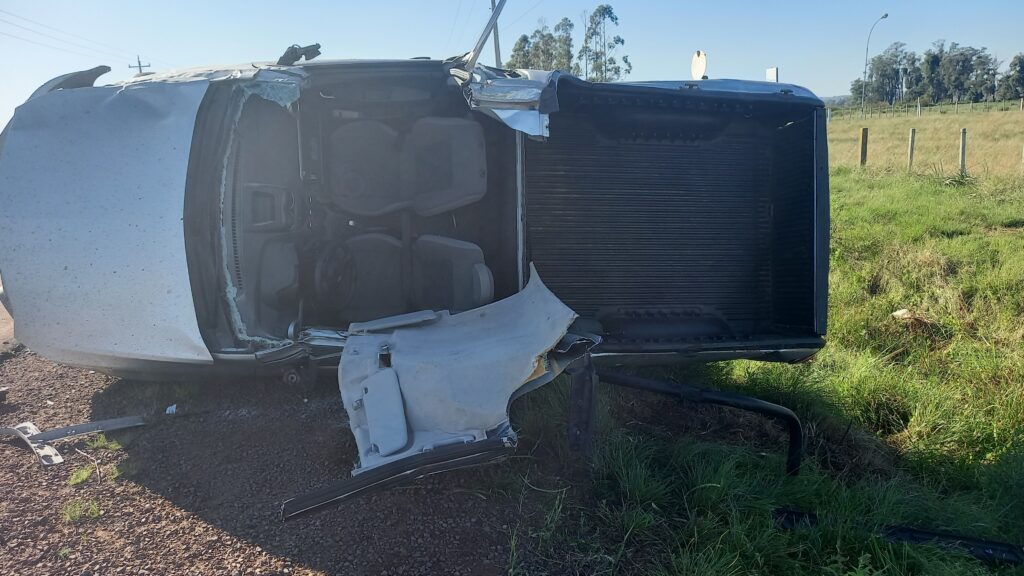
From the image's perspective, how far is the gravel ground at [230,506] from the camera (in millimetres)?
2248

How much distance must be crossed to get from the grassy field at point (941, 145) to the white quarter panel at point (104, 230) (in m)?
11.2

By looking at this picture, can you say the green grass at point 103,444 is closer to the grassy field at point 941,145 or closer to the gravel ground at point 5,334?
the gravel ground at point 5,334

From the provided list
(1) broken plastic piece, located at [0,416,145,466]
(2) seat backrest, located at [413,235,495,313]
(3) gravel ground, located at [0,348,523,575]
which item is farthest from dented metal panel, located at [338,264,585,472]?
(1) broken plastic piece, located at [0,416,145,466]

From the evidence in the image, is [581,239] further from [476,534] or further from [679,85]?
[476,534]

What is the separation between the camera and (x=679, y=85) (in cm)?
336

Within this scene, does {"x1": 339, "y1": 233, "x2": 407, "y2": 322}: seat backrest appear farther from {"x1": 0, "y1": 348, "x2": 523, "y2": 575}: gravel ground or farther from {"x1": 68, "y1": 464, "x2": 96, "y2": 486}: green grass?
{"x1": 68, "y1": 464, "x2": 96, "y2": 486}: green grass

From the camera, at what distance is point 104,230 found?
9.43 ft

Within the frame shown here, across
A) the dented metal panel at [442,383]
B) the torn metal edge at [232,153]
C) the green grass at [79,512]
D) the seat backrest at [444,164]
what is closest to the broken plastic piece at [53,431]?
the green grass at [79,512]

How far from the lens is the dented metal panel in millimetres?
2404

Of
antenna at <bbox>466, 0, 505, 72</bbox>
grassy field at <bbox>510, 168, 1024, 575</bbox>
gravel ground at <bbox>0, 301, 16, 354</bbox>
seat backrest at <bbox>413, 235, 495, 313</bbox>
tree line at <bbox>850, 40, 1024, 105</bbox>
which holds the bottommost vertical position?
grassy field at <bbox>510, 168, 1024, 575</bbox>

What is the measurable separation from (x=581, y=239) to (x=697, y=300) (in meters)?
0.72

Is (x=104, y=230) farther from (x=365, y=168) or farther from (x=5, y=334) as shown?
(x=5, y=334)

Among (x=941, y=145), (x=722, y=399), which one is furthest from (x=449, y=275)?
(x=941, y=145)

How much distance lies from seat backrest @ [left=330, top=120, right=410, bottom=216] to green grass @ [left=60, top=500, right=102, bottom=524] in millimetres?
2155
